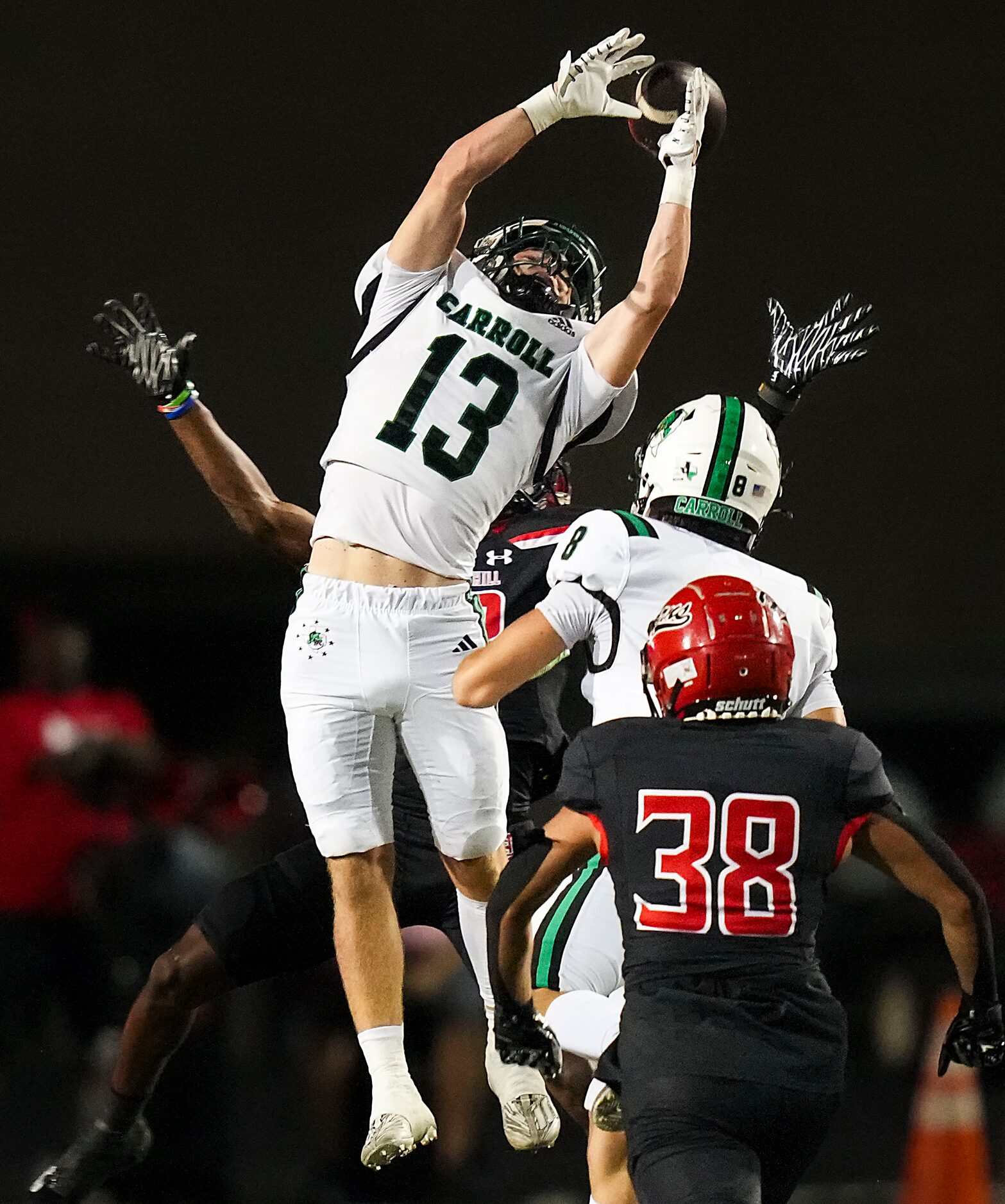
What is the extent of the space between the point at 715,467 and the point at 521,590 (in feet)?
2.74

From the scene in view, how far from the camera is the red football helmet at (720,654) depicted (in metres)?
2.46

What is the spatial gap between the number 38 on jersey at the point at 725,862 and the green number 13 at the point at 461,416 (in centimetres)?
123

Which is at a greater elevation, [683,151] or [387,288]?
[683,151]

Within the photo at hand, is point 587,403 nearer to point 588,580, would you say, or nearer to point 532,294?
point 532,294

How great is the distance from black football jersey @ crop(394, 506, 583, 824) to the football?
3.18 ft

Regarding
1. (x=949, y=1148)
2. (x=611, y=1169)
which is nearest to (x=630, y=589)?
(x=611, y=1169)

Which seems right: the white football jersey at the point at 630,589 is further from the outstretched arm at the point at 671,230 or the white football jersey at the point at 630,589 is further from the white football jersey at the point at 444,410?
the outstretched arm at the point at 671,230

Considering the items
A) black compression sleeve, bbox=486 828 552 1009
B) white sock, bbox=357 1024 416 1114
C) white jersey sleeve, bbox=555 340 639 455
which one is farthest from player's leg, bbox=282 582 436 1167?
black compression sleeve, bbox=486 828 552 1009

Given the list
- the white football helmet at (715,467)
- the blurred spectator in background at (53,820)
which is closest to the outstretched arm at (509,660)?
the white football helmet at (715,467)

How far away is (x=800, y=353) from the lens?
13.1ft

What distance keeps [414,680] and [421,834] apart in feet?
2.04

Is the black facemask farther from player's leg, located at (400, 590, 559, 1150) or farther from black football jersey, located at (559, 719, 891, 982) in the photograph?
black football jersey, located at (559, 719, 891, 982)

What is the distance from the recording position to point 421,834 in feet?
12.5

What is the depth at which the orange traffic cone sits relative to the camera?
14.7 feet
